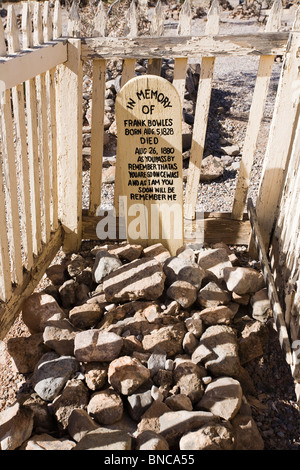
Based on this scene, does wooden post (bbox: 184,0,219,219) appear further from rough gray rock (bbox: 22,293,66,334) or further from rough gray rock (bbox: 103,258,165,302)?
rough gray rock (bbox: 22,293,66,334)

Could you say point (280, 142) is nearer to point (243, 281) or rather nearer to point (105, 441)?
point (243, 281)

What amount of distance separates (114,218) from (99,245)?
0.31 metres

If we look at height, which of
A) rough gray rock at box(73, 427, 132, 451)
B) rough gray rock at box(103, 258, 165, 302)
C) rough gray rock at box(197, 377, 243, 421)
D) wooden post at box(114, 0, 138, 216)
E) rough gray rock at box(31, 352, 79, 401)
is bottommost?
rough gray rock at box(31, 352, 79, 401)

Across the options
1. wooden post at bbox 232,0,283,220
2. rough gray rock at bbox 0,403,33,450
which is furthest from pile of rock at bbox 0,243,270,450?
wooden post at bbox 232,0,283,220

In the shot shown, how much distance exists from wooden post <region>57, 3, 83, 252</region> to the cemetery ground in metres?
0.31

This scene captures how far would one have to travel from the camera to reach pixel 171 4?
45.9 ft

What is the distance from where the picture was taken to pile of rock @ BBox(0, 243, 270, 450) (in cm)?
205

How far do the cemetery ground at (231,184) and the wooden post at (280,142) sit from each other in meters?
0.46

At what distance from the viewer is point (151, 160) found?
3.33m

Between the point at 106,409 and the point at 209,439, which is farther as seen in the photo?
the point at 106,409

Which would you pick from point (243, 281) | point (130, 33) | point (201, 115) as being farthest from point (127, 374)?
point (130, 33)

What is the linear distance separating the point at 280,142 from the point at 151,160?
3.49 feet

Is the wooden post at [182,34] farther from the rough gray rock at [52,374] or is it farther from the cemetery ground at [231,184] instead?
the rough gray rock at [52,374]
